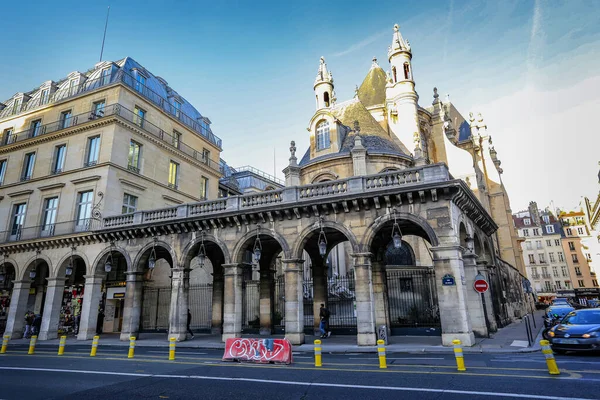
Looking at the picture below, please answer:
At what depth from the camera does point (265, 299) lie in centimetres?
2027

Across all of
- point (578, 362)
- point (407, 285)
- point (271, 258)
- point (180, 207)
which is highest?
point (180, 207)

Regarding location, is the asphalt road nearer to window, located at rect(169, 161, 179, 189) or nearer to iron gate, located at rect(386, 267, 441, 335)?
iron gate, located at rect(386, 267, 441, 335)

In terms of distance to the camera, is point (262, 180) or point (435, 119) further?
point (262, 180)

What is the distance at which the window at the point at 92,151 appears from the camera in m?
23.9

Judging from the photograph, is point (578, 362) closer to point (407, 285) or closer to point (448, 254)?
point (448, 254)

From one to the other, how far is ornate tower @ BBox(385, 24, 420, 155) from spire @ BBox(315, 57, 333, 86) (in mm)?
5511

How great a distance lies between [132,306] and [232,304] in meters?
6.53

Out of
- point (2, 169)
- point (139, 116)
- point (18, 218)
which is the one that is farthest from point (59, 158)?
point (2, 169)

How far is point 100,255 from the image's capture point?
2131cm

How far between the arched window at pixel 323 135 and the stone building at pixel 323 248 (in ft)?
0.73

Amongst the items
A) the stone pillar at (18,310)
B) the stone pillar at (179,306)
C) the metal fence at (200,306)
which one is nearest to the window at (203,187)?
the metal fence at (200,306)

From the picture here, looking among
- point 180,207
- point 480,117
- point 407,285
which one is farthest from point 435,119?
point 180,207

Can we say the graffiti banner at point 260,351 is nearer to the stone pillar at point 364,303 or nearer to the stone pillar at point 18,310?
the stone pillar at point 364,303

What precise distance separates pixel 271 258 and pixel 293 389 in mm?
14308
